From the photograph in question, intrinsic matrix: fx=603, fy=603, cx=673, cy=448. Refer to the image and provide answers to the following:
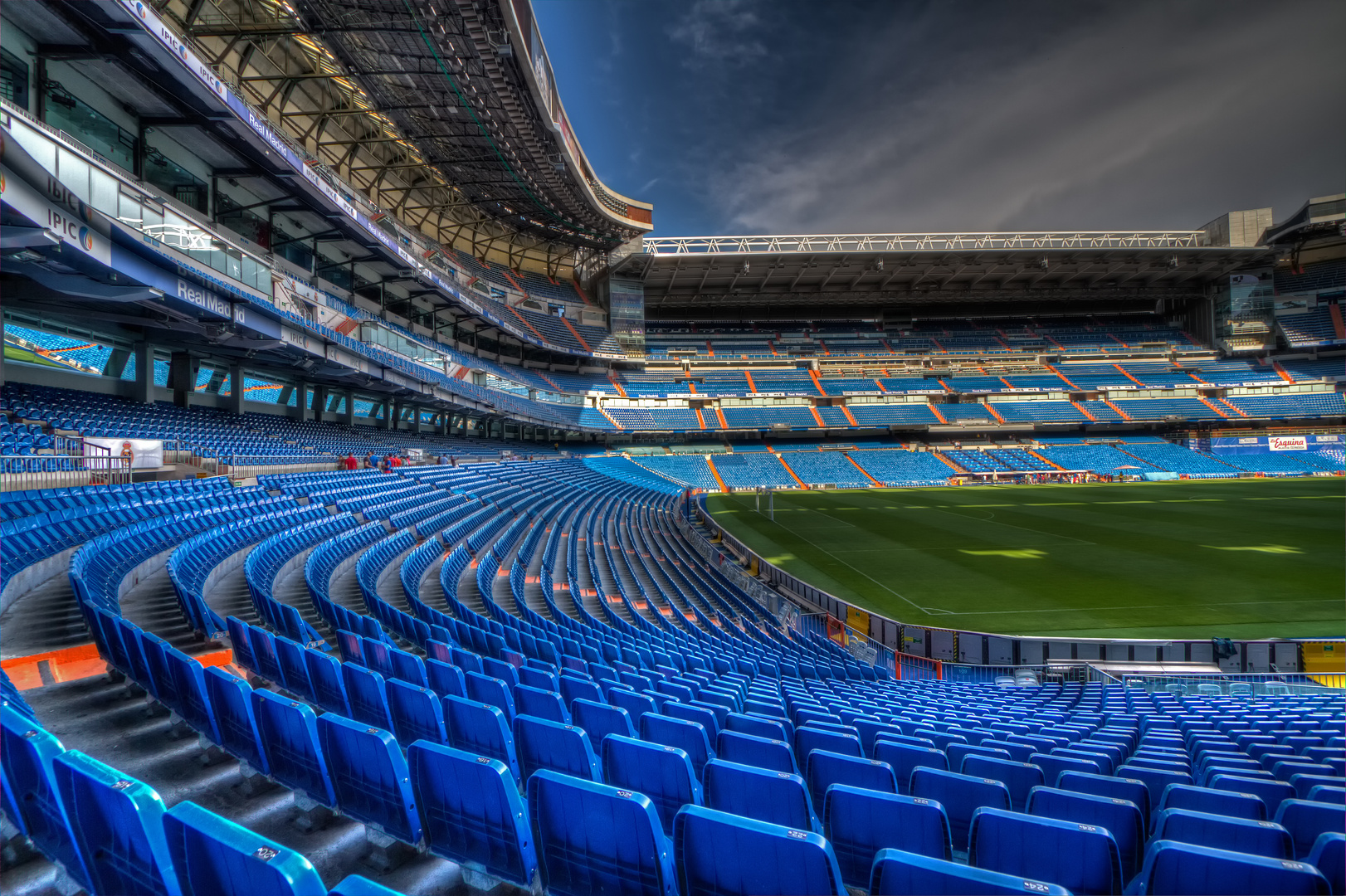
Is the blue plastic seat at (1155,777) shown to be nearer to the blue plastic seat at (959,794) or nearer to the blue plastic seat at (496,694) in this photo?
the blue plastic seat at (959,794)

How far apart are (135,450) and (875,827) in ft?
55.0

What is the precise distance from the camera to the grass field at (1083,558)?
14.4 metres

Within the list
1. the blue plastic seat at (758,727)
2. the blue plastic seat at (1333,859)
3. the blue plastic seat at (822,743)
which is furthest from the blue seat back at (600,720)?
the blue plastic seat at (1333,859)

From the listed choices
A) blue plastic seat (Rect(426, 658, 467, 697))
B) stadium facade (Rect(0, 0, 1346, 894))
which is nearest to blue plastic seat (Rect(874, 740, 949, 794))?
stadium facade (Rect(0, 0, 1346, 894))

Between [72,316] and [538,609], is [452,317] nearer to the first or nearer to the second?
[72,316]

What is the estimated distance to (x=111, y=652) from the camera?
15.2 ft

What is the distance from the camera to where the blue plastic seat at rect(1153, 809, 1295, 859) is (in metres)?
2.49

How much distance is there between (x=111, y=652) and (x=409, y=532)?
8.65m

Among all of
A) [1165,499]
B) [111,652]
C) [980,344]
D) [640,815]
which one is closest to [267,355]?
[111,652]

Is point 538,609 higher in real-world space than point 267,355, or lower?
lower

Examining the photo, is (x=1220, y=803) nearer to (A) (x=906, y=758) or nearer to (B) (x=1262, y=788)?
(B) (x=1262, y=788)

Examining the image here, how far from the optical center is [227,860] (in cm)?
162

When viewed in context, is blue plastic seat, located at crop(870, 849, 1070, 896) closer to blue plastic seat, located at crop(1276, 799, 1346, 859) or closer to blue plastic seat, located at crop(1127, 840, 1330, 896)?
blue plastic seat, located at crop(1127, 840, 1330, 896)

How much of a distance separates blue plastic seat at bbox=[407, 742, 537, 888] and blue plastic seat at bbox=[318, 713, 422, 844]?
7cm
